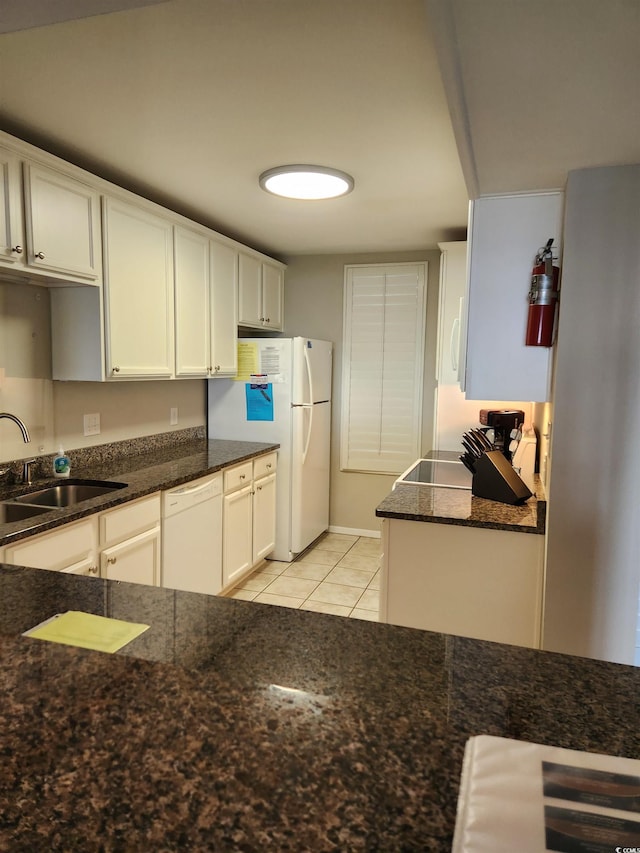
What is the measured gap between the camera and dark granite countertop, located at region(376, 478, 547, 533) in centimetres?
214

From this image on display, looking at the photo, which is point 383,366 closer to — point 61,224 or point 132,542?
point 132,542

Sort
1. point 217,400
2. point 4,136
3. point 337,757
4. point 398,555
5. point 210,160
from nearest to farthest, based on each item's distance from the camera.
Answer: point 337,757 → point 4,136 → point 398,555 → point 210,160 → point 217,400

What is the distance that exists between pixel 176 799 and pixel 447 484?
92.7 inches

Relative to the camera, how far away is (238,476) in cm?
360

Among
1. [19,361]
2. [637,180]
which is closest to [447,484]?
[637,180]

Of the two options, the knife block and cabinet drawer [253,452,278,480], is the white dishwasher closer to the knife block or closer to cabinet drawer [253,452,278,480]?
cabinet drawer [253,452,278,480]

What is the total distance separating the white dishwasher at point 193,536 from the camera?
2.91m

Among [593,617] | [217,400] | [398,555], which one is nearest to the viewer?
[593,617]

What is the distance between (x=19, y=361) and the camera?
2645 millimetres

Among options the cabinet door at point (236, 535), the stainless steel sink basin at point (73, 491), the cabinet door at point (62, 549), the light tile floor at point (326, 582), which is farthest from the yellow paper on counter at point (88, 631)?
the cabinet door at point (236, 535)

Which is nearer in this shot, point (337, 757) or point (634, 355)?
point (337, 757)

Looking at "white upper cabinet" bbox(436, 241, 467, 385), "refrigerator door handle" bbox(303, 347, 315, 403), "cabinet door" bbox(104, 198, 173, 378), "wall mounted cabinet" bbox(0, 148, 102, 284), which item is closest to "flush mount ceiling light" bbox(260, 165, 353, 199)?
"cabinet door" bbox(104, 198, 173, 378)

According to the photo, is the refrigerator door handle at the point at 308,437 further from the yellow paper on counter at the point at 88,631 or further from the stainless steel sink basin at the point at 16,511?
the yellow paper on counter at the point at 88,631

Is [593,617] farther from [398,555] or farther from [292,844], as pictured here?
[292,844]
